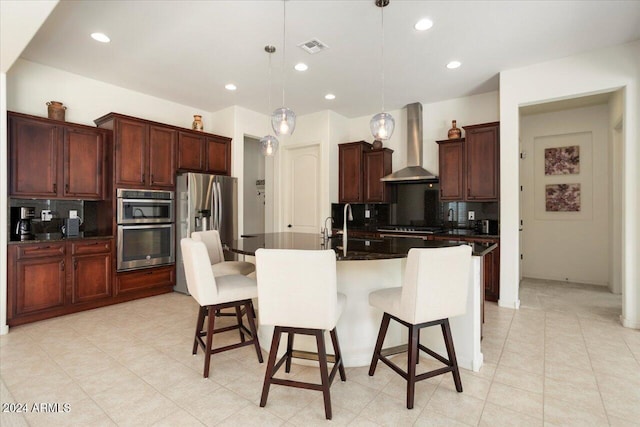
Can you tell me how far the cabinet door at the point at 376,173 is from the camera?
5.47 meters

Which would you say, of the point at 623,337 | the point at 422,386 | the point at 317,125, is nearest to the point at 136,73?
the point at 317,125

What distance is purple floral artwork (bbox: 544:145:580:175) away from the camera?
517cm

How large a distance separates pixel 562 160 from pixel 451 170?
209 cm

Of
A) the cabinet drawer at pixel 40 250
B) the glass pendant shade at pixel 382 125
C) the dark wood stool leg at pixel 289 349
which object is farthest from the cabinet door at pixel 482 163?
the cabinet drawer at pixel 40 250

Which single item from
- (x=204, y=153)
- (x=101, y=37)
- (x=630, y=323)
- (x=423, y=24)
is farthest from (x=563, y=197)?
(x=101, y=37)

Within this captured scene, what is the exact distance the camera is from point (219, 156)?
525 cm

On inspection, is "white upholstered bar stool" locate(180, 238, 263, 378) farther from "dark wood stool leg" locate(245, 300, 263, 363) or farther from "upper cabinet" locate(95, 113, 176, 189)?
"upper cabinet" locate(95, 113, 176, 189)

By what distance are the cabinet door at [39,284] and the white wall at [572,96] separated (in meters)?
5.21

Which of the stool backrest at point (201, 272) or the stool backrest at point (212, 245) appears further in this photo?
the stool backrest at point (212, 245)

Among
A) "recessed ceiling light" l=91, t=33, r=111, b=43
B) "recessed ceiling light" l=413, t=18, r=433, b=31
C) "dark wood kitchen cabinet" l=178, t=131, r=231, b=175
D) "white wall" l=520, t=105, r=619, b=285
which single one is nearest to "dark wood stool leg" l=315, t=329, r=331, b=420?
"recessed ceiling light" l=413, t=18, r=433, b=31

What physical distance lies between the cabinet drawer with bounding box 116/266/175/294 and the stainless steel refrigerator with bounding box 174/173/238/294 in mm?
120

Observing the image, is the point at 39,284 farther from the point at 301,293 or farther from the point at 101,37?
the point at 301,293

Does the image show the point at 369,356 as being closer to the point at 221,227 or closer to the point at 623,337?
the point at 623,337

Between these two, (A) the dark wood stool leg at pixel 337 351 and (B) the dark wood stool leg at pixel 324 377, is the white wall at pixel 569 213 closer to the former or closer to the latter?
(A) the dark wood stool leg at pixel 337 351
